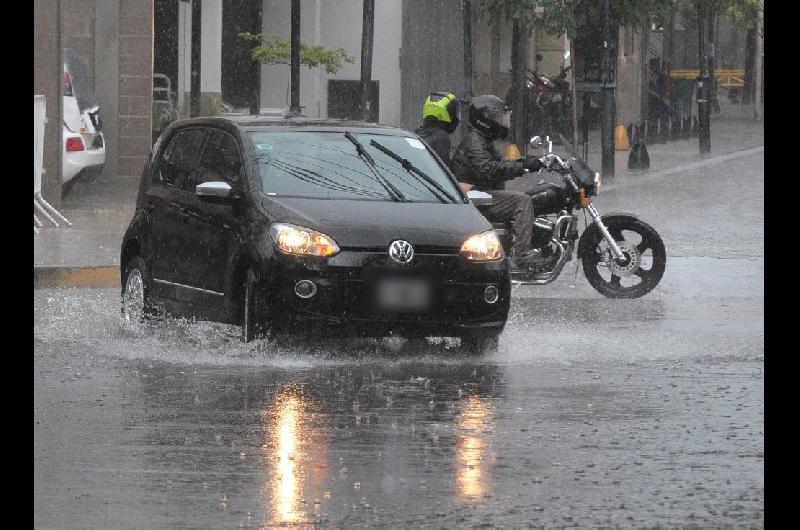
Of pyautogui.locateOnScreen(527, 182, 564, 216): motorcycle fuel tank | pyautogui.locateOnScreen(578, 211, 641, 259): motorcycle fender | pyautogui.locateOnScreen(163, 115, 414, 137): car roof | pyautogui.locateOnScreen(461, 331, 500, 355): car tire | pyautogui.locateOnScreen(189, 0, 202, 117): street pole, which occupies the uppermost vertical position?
pyautogui.locateOnScreen(189, 0, 202, 117): street pole

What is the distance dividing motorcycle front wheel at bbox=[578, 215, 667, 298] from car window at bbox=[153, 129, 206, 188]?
11.9 feet

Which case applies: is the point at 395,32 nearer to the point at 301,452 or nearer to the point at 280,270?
the point at 280,270

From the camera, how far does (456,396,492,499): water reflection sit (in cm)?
736

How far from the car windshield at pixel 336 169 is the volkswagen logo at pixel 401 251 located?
0.77 m

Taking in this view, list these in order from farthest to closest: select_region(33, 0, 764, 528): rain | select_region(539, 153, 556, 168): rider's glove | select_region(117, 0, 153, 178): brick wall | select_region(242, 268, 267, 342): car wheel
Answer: select_region(117, 0, 153, 178): brick wall
select_region(539, 153, 556, 168): rider's glove
select_region(242, 268, 267, 342): car wheel
select_region(33, 0, 764, 528): rain

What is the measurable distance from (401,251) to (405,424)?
7.14 feet

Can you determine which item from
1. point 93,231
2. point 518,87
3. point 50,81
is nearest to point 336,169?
point 93,231

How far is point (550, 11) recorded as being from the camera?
116ft

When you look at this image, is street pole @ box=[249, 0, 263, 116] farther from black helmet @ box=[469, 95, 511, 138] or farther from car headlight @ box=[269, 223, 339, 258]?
car headlight @ box=[269, 223, 339, 258]

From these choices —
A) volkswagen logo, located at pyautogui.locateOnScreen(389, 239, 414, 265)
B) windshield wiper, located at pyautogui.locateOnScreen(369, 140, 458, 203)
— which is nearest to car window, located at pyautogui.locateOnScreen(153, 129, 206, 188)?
windshield wiper, located at pyautogui.locateOnScreen(369, 140, 458, 203)

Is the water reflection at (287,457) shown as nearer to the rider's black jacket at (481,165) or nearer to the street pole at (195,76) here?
the rider's black jacket at (481,165)

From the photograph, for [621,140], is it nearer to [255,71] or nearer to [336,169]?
[255,71]
